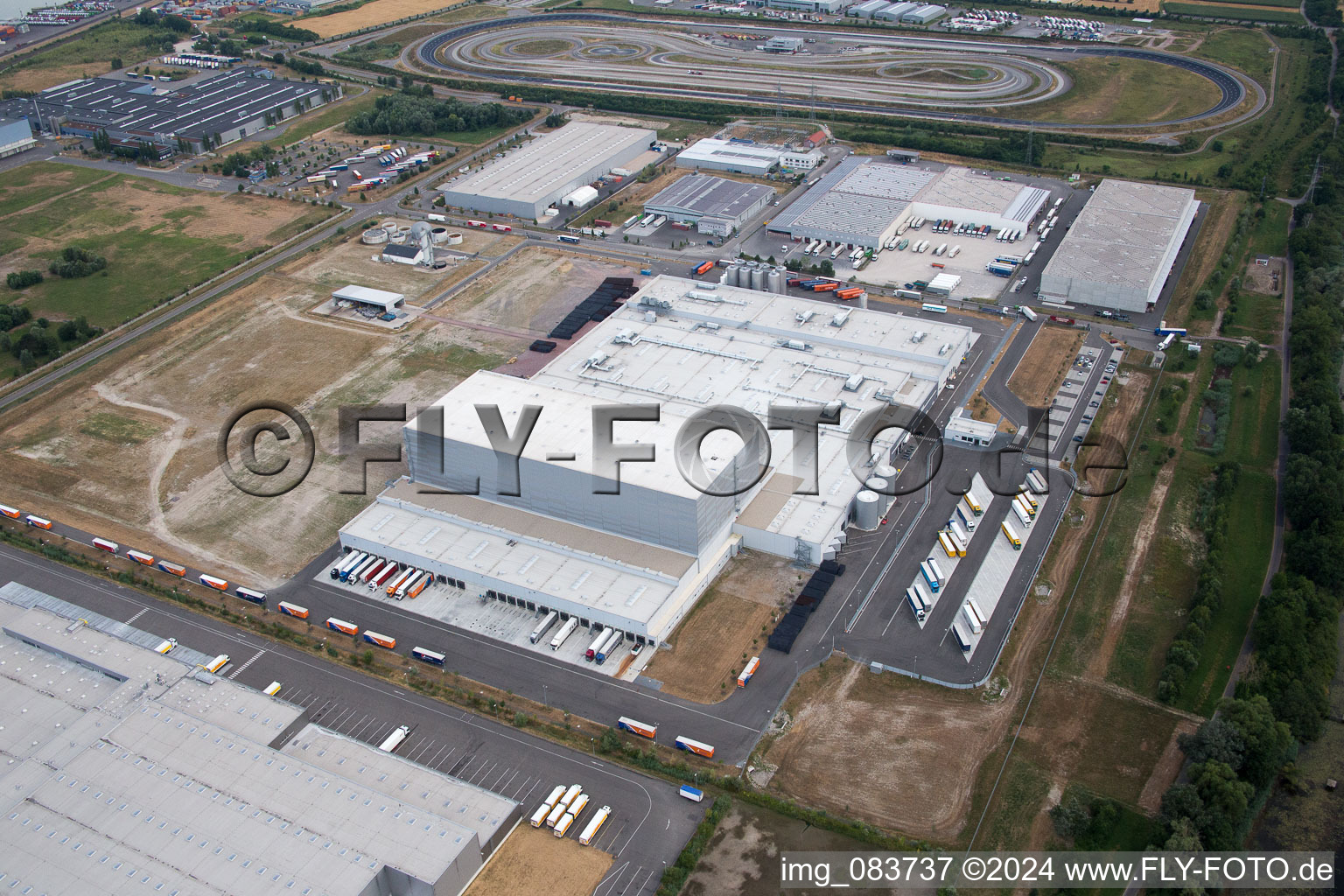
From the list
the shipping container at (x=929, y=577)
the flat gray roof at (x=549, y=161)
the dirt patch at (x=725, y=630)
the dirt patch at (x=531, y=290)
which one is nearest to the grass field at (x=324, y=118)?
the flat gray roof at (x=549, y=161)

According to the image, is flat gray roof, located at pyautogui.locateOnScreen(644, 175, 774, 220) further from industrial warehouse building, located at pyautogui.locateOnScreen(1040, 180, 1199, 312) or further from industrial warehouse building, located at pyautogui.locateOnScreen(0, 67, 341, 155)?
industrial warehouse building, located at pyautogui.locateOnScreen(0, 67, 341, 155)

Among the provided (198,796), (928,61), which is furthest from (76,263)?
(928,61)

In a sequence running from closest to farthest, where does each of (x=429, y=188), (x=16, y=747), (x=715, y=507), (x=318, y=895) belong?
(x=318, y=895) < (x=16, y=747) < (x=715, y=507) < (x=429, y=188)

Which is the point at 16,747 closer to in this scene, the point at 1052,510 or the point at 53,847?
the point at 53,847

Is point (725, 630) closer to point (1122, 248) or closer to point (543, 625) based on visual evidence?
point (543, 625)

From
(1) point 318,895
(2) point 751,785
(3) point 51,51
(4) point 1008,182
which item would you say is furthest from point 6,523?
(3) point 51,51

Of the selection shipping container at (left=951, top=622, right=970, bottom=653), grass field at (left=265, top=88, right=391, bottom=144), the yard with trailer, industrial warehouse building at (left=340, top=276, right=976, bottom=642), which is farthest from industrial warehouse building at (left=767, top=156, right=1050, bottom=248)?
grass field at (left=265, top=88, right=391, bottom=144)
